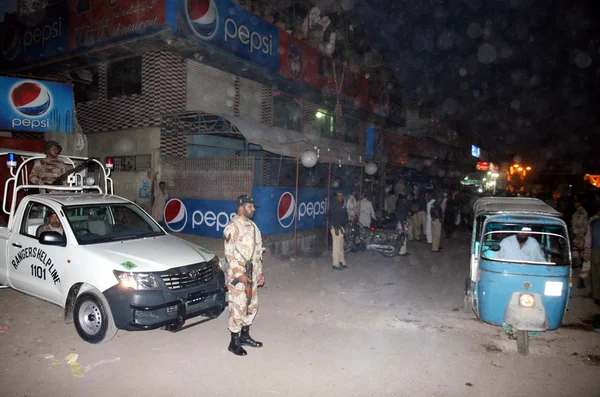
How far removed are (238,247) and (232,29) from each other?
432 inches

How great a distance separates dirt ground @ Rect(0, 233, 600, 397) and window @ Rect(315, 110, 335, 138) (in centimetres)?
1537

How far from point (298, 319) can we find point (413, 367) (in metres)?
2.08

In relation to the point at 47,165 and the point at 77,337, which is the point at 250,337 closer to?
the point at 77,337

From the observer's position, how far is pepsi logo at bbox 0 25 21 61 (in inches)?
648

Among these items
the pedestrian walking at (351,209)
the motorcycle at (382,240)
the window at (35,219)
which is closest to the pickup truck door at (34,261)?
the window at (35,219)

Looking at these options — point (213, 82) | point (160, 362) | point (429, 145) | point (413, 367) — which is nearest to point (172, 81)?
point (213, 82)

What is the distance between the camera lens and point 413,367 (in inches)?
177

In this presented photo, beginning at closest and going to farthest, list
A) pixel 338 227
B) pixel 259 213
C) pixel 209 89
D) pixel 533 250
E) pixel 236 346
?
pixel 236 346
pixel 533 250
pixel 338 227
pixel 259 213
pixel 209 89

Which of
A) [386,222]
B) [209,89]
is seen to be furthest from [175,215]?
[386,222]

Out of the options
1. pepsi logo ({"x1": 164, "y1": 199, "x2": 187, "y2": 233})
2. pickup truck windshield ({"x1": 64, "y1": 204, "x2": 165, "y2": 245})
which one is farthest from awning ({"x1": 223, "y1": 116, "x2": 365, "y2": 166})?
pickup truck windshield ({"x1": 64, "y1": 204, "x2": 165, "y2": 245})

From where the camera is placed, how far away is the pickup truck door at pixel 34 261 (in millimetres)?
5121

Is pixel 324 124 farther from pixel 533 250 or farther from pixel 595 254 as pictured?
pixel 533 250

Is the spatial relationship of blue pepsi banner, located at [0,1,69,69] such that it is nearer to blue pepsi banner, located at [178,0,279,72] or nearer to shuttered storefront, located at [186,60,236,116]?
shuttered storefront, located at [186,60,236,116]

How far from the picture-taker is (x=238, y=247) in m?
4.64
